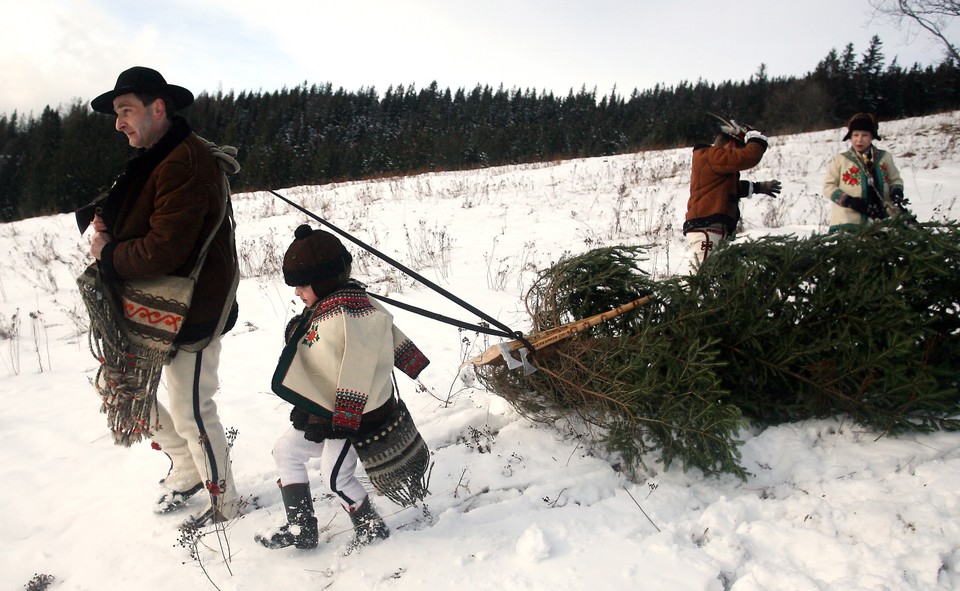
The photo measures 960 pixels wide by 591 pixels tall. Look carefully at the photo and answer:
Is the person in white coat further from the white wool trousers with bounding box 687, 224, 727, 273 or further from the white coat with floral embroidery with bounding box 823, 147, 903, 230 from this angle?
the white wool trousers with bounding box 687, 224, 727, 273

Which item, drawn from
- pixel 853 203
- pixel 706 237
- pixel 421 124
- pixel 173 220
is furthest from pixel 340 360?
pixel 421 124

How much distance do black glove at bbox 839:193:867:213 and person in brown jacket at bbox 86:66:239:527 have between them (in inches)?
211

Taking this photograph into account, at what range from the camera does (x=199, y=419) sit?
2.66 m

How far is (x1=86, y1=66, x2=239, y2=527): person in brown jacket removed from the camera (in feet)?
7.75

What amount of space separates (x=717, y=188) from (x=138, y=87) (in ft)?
14.3

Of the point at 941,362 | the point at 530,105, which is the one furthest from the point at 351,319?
the point at 530,105

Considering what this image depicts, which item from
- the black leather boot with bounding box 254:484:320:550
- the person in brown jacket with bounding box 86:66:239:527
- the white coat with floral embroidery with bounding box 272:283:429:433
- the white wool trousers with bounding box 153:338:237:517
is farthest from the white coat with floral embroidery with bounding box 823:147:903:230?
the white wool trousers with bounding box 153:338:237:517

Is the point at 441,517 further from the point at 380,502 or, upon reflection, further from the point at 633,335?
the point at 633,335

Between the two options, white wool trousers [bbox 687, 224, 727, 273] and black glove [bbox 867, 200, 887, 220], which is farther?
black glove [bbox 867, 200, 887, 220]

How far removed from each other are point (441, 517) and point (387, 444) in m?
0.58

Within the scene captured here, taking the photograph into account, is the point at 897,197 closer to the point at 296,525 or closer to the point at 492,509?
the point at 492,509

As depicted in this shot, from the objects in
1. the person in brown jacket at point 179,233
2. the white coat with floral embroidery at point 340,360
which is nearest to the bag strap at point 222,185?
the person in brown jacket at point 179,233

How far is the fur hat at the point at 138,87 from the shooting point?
2.35m

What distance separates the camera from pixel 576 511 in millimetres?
2721
